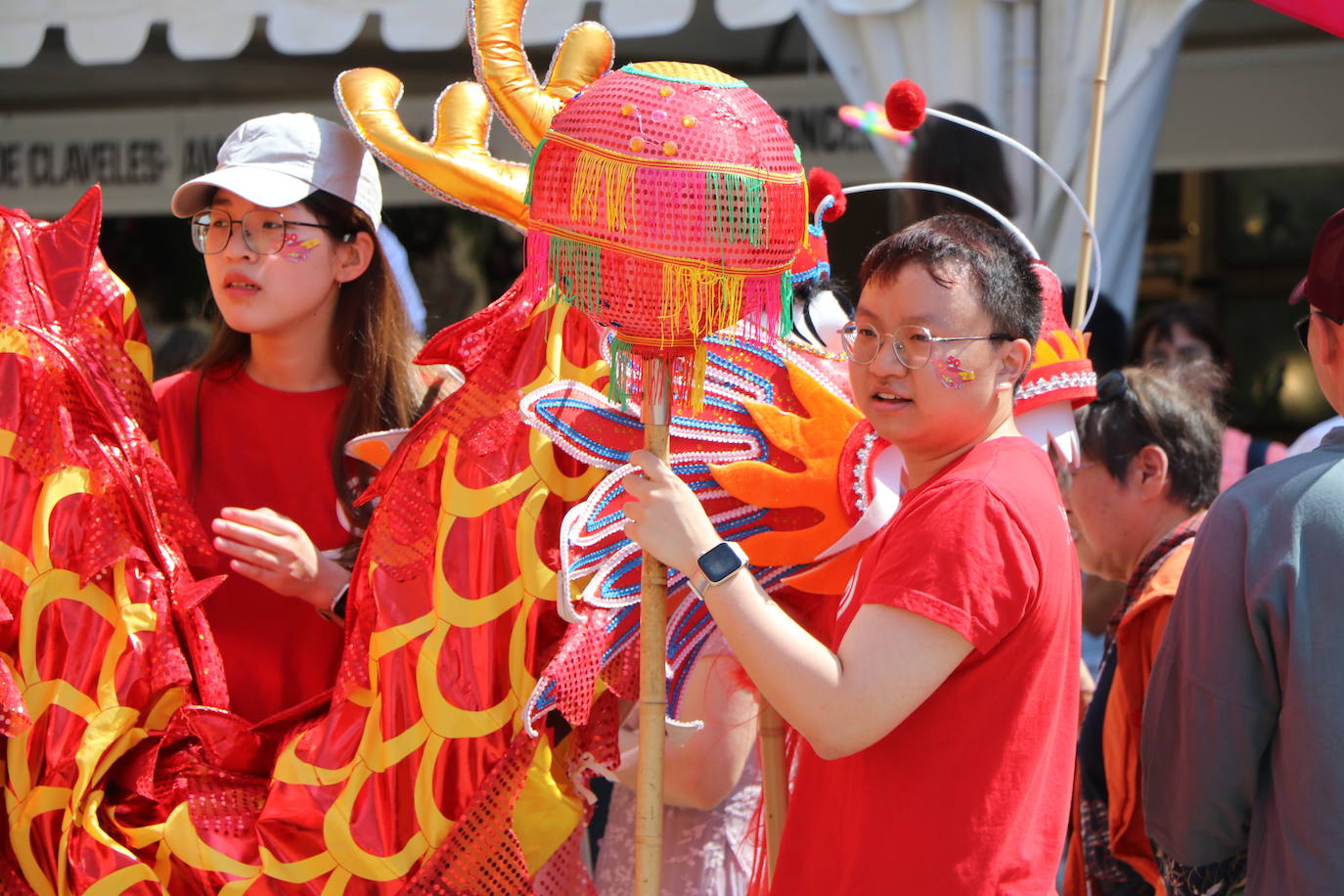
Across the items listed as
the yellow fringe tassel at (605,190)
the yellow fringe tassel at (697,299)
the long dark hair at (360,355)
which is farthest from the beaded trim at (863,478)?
the long dark hair at (360,355)

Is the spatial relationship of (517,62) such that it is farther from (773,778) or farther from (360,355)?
(773,778)

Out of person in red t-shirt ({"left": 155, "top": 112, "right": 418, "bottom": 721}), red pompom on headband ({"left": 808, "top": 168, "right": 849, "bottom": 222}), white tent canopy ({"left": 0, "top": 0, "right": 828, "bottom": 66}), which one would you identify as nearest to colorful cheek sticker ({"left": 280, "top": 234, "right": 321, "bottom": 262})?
person in red t-shirt ({"left": 155, "top": 112, "right": 418, "bottom": 721})

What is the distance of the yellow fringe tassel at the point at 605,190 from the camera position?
152 cm

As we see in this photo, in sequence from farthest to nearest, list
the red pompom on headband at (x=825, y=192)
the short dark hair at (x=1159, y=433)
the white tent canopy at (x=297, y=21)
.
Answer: the white tent canopy at (x=297, y=21) → the short dark hair at (x=1159, y=433) → the red pompom on headband at (x=825, y=192)

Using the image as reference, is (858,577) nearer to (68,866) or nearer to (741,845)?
(741,845)

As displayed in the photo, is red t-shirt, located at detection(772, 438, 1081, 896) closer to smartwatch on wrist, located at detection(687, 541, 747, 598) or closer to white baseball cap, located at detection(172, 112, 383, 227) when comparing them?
smartwatch on wrist, located at detection(687, 541, 747, 598)

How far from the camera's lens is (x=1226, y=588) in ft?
5.50

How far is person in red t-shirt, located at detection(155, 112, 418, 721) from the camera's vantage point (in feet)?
7.14

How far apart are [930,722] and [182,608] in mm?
1048

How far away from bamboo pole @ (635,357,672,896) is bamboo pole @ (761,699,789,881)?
274 mm

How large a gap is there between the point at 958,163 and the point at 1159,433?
4.13ft

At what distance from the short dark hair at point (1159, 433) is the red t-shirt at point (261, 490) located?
1290 millimetres

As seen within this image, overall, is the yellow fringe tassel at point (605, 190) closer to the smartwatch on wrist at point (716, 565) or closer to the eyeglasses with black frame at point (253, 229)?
the smartwatch on wrist at point (716, 565)

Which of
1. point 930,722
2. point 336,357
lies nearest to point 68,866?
point 336,357
